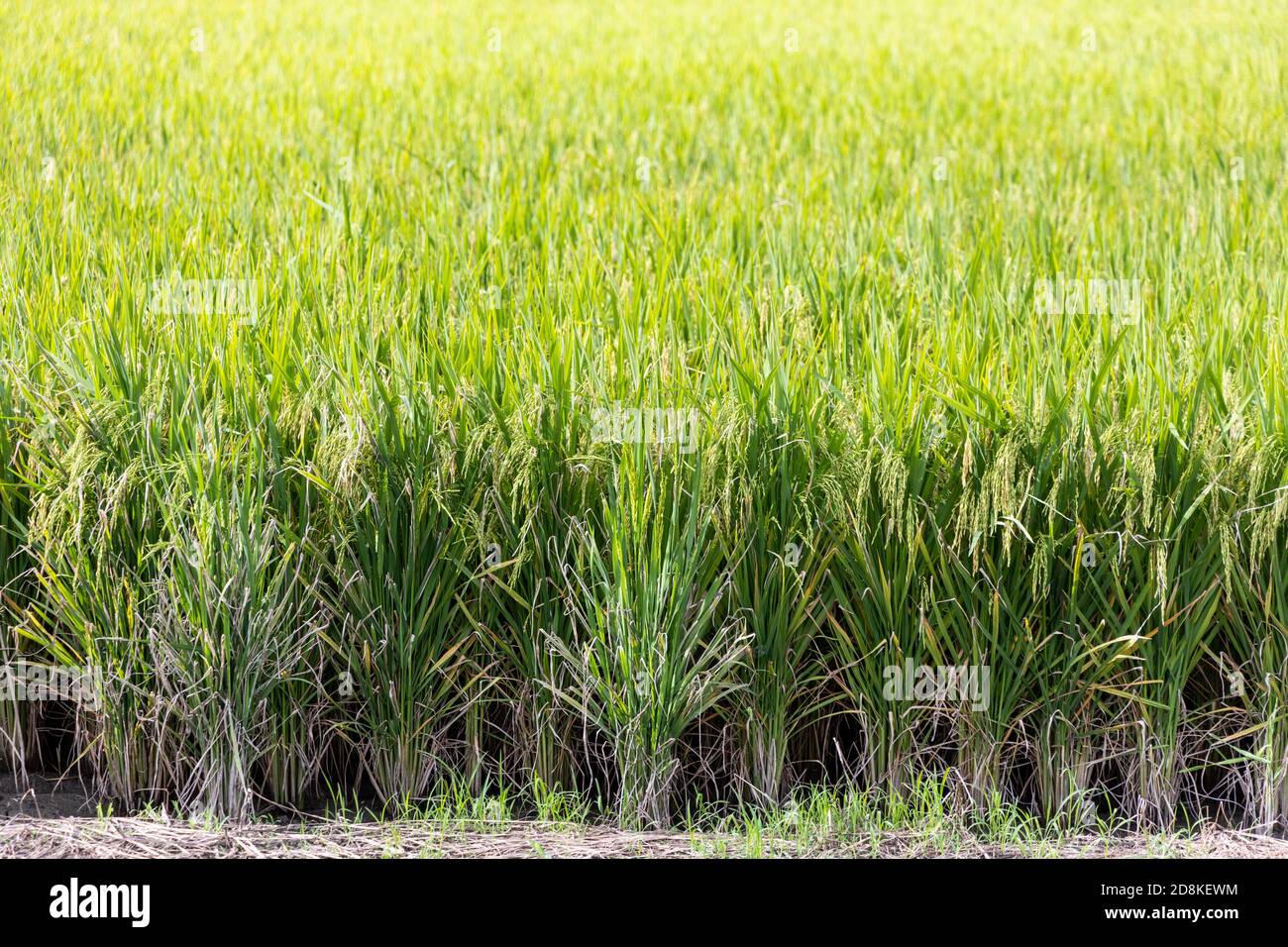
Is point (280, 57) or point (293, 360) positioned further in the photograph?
point (280, 57)

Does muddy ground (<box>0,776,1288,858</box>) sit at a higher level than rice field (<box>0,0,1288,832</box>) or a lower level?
lower

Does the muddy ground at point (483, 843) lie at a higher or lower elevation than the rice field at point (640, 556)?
lower

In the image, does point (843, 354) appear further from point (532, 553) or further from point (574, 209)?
point (574, 209)

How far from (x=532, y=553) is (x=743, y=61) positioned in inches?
269

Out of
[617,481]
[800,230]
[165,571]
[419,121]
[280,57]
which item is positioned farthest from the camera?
[280,57]

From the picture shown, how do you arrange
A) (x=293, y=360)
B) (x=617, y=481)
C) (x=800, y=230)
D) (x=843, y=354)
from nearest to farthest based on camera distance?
(x=617, y=481) → (x=293, y=360) → (x=843, y=354) → (x=800, y=230)

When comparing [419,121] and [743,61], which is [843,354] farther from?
[743,61]

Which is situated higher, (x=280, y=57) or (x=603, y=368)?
(x=280, y=57)

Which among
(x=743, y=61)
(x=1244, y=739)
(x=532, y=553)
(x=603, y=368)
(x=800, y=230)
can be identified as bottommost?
(x=1244, y=739)

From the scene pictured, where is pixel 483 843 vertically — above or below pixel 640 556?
below

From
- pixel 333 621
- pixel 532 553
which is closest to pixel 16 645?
pixel 333 621

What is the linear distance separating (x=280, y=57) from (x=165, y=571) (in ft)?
21.9

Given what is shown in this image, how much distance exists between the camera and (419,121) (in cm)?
680

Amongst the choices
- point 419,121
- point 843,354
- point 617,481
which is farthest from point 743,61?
point 617,481
